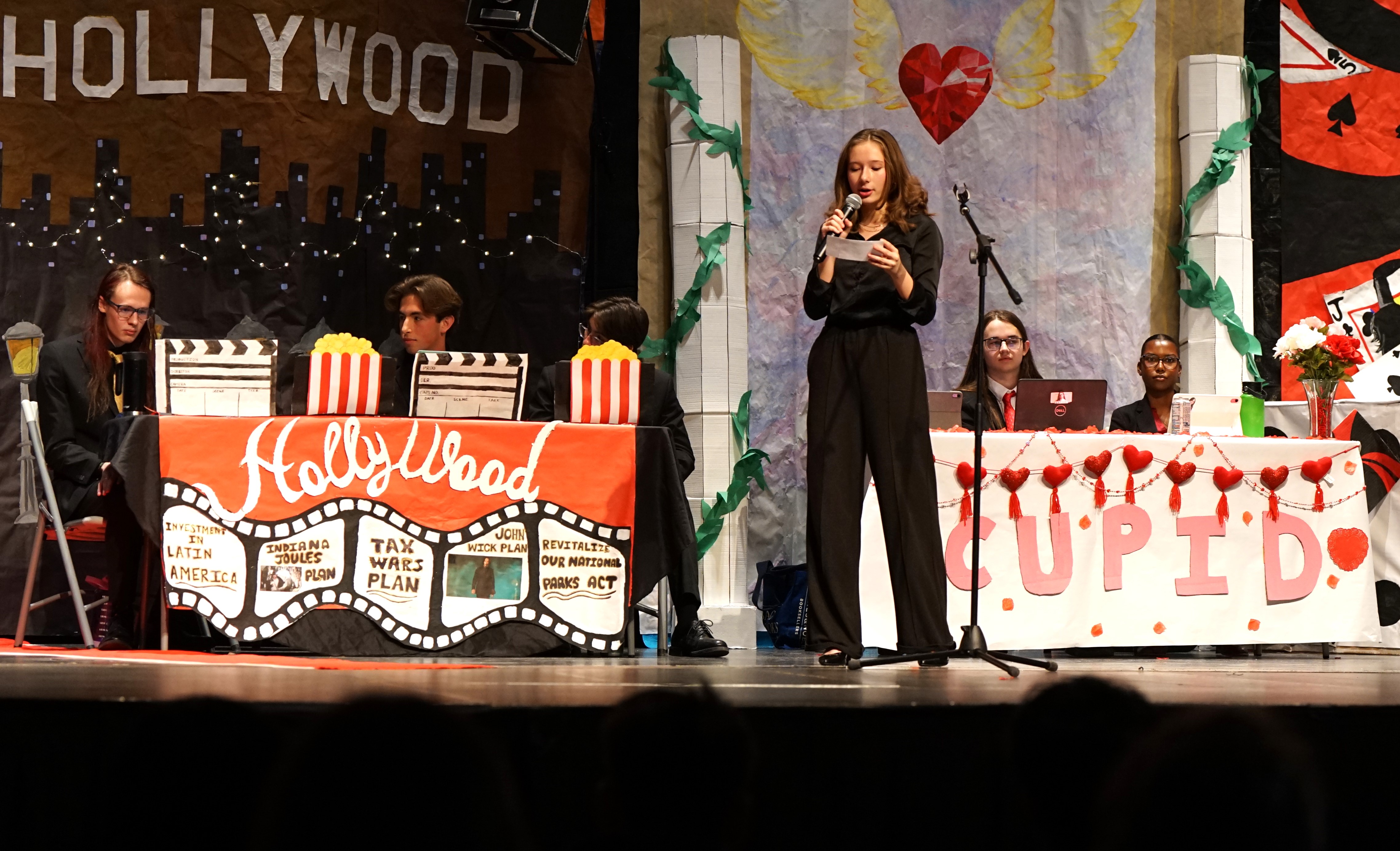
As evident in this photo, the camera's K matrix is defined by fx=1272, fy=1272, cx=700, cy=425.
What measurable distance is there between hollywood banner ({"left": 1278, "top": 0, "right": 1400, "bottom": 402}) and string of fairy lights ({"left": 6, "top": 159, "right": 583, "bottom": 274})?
13.5 feet

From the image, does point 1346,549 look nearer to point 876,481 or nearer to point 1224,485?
point 1224,485

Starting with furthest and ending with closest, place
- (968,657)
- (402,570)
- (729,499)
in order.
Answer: (729,499) < (402,570) < (968,657)

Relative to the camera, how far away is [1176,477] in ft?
15.7

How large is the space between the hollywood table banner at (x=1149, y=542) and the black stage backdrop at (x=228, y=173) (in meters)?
2.00

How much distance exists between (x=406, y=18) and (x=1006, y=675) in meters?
3.93

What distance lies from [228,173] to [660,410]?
7.01ft

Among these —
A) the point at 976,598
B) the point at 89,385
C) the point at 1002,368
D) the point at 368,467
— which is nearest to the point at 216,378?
the point at 368,467

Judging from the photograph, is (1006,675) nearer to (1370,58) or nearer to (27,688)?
(27,688)

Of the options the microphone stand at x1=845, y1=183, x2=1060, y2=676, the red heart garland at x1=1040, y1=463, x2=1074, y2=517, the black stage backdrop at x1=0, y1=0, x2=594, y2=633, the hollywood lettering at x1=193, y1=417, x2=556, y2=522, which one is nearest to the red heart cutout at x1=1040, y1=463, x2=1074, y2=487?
the red heart garland at x1=1040, y1=463, x2=1074, y2=517

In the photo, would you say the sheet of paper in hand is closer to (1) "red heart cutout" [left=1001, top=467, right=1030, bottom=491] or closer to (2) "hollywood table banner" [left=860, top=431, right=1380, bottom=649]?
(2) "hollywood table banner" [left=860, top=431, right=1380, bottom=649]

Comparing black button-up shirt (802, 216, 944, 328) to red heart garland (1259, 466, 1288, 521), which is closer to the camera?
black button-up shirt (802, 216, 944, 328)

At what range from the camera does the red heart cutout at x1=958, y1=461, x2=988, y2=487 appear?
15.0ft

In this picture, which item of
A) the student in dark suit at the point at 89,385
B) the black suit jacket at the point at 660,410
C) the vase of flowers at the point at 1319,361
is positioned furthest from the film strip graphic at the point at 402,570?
the vase of flowers at the point at 1319,361

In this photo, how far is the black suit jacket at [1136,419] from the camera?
17.6 feet
